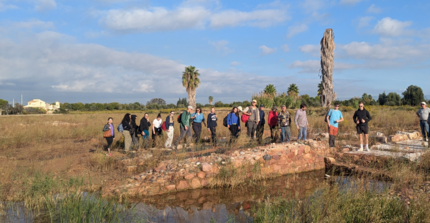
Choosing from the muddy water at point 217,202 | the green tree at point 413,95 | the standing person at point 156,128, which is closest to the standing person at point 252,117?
the muddy water at point 217,202

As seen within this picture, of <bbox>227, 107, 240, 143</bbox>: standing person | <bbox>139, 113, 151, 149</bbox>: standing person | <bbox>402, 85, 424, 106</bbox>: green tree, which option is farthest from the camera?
<bbox>402, 85, 424, 106</bbox>: green tree

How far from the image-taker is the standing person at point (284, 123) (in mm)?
9469

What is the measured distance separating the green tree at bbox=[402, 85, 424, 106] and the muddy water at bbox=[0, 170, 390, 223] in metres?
46.2

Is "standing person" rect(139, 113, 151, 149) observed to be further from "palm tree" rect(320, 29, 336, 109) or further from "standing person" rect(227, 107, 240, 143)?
"palm tree" rect(320, 29, 336, 109)

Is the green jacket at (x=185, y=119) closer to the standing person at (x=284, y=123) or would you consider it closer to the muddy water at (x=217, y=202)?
the standing person at (x=284, y=123)

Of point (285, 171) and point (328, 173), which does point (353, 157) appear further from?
point (285, 171)

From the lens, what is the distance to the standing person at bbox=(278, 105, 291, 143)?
9469 mm

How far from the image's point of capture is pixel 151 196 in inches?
242

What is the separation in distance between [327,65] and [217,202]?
44.0ft

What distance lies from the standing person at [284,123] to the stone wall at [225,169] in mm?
1037

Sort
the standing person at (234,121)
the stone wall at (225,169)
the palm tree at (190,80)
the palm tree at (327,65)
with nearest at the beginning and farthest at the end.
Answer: the stone wall at (225,169) → the standing person at (234,121) → the palm tree at (327,65) → the palm tree at (190,80)

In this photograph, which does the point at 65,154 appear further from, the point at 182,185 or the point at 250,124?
the point at 250,124

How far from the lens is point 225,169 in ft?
22.8

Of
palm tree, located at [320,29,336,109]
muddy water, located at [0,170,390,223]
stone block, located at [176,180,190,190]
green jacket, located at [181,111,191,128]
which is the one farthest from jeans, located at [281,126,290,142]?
palm tree, located at [320,29,336,109]
